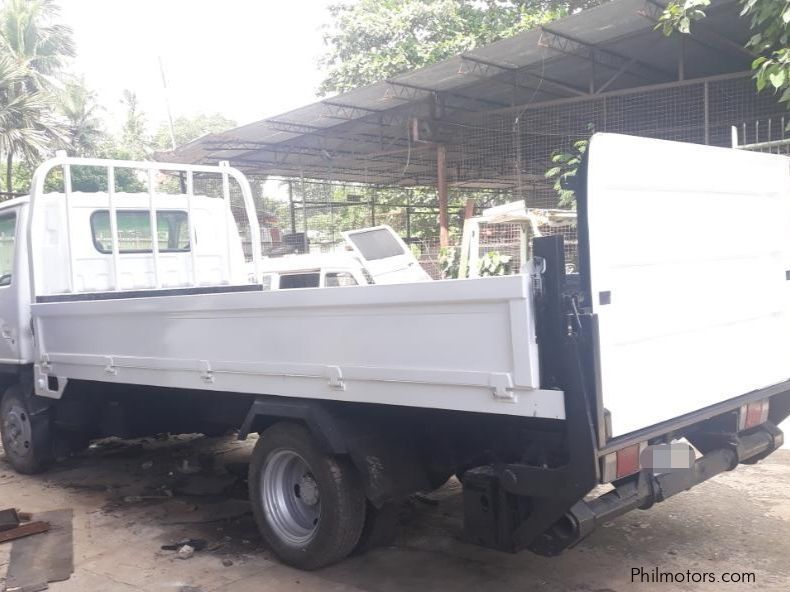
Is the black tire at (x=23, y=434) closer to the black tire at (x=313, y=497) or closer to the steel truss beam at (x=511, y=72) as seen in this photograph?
the black tire at (x=313, y=497)

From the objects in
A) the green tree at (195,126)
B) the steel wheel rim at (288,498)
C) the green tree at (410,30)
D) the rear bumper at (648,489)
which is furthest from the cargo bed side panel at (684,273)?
the green tree at (195,126)

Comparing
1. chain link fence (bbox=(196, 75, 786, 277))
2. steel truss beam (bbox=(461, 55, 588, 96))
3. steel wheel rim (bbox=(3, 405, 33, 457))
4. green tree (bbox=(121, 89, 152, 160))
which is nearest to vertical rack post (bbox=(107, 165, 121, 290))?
steel wheel rim (bbox=(3, 405, 33, 457))

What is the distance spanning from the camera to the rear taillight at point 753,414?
398cm

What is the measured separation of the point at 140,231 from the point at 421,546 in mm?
3830

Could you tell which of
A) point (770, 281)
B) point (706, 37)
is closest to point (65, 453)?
point (770, 281)

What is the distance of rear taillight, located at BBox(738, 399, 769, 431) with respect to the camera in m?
3.98

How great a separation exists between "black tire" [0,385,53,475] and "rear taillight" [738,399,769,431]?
5.16 meters

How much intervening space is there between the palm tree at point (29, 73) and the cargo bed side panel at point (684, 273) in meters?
16.8

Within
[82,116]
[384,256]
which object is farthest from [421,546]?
[82,116]

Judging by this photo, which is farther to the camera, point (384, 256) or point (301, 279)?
point (384, 256)

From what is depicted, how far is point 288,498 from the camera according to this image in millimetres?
4352

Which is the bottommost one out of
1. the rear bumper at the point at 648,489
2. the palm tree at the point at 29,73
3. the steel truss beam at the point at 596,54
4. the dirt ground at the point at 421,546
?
the dirt ground at the point at 421,546

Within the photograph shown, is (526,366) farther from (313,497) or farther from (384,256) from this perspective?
(384,256)

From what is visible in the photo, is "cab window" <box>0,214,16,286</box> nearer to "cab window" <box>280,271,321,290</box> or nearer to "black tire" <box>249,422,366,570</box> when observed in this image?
"black tire" <box>249,422,366,570</box>
